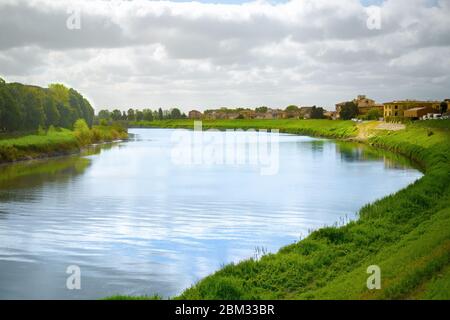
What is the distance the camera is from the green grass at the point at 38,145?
61.5 meters

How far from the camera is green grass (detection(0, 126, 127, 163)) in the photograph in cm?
6153

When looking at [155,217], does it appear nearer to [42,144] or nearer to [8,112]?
[42,144]

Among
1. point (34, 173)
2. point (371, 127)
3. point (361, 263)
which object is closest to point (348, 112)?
point (371, 127)

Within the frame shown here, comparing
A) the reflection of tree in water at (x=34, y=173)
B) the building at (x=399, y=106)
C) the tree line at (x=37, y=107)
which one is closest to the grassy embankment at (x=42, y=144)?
the reflection of tree in water at (x=34, y=173)

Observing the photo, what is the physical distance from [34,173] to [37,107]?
117 feet

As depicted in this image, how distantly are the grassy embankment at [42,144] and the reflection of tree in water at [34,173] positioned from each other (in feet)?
6.39

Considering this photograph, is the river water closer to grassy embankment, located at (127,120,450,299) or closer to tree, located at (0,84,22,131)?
grassy embankment, located at (127,120,450,299)

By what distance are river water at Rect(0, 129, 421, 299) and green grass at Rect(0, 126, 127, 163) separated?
752 centimetres

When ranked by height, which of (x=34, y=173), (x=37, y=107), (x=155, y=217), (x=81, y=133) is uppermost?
(x=37, y=107)

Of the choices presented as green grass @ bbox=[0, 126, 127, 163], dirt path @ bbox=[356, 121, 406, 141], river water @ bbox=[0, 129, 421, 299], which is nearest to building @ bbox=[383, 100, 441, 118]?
dirt path @ bbox=[356, 121, 406, 141]

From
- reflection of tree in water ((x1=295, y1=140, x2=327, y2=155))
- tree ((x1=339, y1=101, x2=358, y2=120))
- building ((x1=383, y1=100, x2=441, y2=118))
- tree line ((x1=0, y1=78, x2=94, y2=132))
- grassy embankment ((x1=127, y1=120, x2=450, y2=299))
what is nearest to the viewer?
grassy embankment ((x1=127, y1=120, x2=450, y2=299))

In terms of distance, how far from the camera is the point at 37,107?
83.6m
